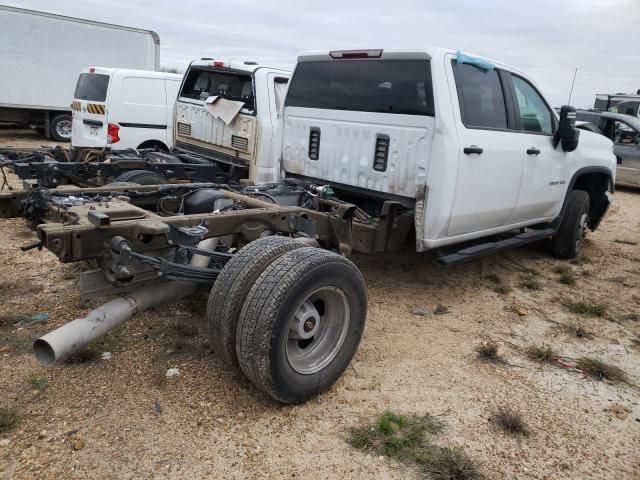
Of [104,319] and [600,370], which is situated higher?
[104,319]

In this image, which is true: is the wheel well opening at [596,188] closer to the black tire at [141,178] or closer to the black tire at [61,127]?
the black tire at [141,178]

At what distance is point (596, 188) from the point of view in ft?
22.1

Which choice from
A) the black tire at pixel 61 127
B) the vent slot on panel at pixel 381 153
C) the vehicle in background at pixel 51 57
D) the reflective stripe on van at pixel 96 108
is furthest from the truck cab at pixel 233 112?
the black tire at pixel 61 127

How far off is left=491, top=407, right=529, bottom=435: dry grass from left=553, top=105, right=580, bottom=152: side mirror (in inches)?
131

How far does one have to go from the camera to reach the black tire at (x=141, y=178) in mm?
5221

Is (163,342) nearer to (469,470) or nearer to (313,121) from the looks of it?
(469,470)

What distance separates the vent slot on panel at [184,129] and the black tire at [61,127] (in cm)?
1026

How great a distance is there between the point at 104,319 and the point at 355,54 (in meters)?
3.14

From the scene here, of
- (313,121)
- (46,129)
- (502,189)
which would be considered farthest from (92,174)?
(46,129)

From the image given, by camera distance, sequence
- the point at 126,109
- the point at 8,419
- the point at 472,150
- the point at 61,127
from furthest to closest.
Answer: the point at 61,127 → the point at 126,109 → the point at 472,150 → the point at 8,419

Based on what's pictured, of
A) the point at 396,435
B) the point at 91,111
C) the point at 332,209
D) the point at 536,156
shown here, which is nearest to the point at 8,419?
the point at 396,435

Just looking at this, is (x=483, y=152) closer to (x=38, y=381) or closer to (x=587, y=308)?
(x=587, y=308)

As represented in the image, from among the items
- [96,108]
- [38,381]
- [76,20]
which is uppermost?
[76,20]

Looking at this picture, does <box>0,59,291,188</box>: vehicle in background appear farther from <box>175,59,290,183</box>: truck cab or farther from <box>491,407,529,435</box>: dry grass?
<box>491,407,529,435</box>: dry grass
